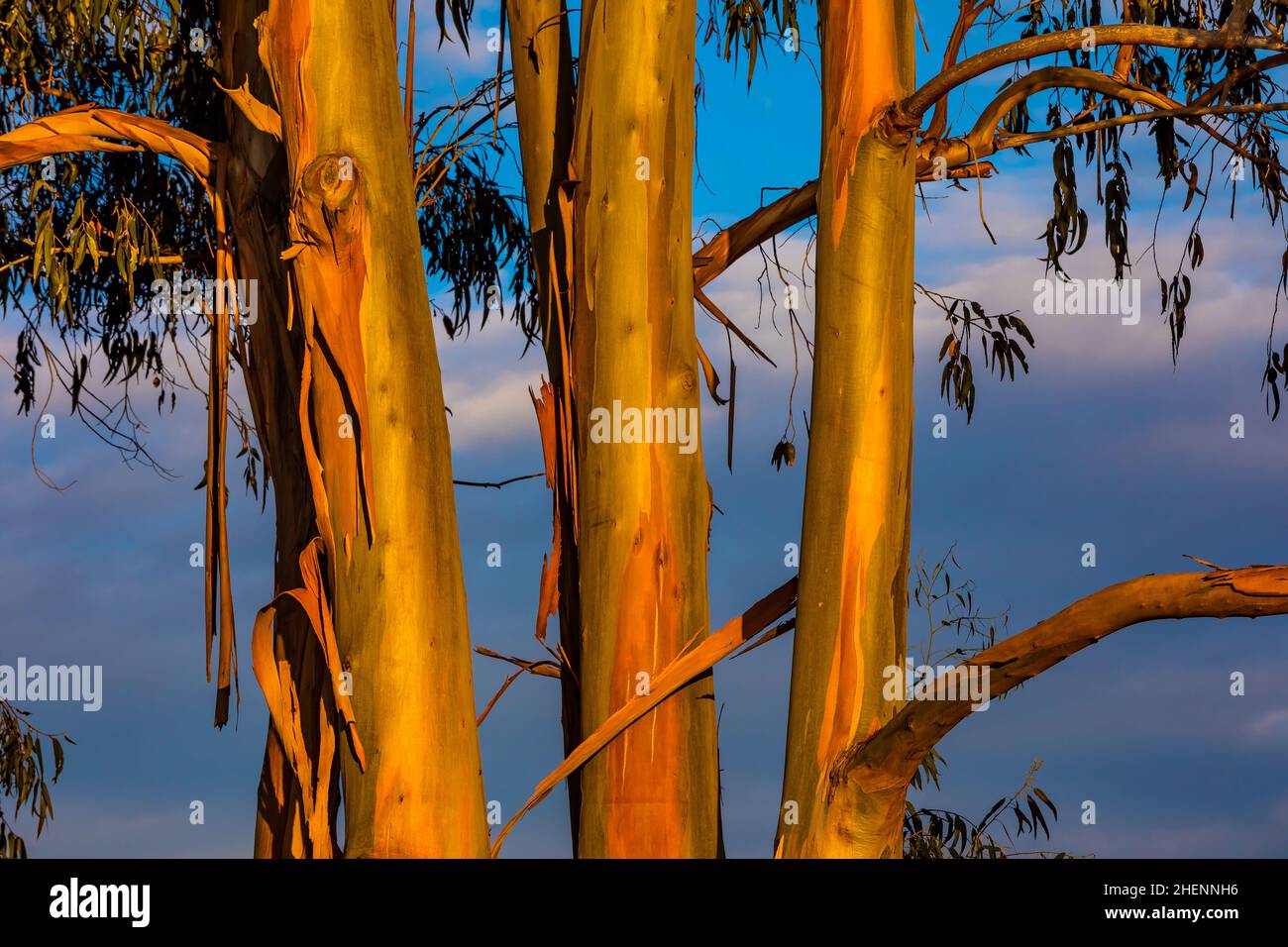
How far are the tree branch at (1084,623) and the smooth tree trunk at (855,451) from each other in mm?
145

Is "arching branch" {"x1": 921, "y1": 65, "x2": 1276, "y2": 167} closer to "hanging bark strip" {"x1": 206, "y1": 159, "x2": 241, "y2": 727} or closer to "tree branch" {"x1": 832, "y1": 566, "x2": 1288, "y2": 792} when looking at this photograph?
"tree branch" {"x1": 832, "y1": 566, "x2": 1288, "y2": 792}

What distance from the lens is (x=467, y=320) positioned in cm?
577

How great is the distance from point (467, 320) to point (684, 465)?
279 cm

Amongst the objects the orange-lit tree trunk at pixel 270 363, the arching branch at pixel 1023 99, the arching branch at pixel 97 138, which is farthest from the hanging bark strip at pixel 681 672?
the arching branch at pixel 97 138

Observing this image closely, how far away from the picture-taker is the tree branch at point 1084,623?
93.6 inches

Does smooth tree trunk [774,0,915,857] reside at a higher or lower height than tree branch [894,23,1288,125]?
lower

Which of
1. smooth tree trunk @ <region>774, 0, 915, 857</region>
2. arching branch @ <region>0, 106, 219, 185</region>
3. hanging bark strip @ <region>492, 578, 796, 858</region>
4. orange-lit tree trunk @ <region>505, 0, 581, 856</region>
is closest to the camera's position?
smooth tree trunk @ <region>774, 0, 915, 857</region>

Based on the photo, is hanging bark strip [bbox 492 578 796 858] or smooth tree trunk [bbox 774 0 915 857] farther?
hanging bark strip [bbox 492 578 796 858]

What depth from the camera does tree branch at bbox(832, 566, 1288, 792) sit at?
7.80 feet

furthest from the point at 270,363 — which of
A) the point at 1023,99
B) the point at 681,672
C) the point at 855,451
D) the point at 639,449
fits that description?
the point at 1023,99

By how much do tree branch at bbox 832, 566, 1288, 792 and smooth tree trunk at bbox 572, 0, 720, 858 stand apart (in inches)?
19.5

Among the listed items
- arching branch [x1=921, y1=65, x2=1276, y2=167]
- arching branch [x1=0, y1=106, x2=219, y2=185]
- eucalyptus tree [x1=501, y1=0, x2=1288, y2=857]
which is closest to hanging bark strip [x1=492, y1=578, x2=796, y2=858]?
eucalyptus tree [x1=501, y1=0, x2=1288, y2=857]

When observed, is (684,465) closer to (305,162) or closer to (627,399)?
(627,399)
